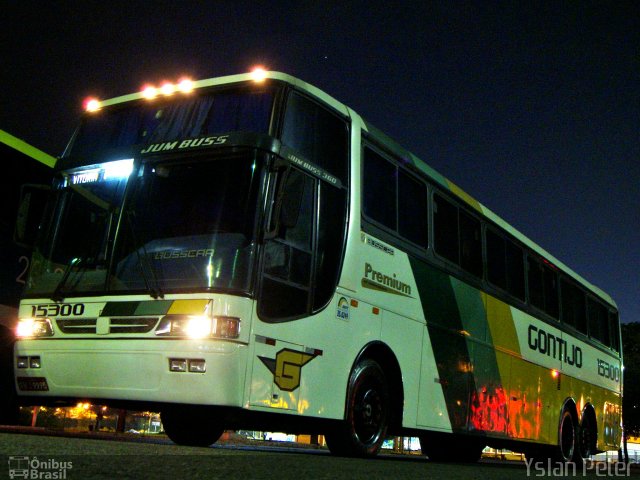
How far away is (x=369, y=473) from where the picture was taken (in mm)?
5430

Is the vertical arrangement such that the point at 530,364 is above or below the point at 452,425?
above

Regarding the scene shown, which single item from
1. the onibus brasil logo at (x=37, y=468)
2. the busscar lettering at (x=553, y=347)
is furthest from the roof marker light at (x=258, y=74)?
the busscar lettering at (x=553, y=347)

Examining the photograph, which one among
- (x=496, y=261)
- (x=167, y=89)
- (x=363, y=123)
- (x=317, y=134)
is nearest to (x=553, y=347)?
(x=496, y=261)

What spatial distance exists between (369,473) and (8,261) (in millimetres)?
4878

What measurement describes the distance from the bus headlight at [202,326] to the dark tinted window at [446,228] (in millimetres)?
4034

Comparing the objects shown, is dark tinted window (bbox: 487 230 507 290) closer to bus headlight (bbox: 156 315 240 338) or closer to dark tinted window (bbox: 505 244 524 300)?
dark tinted window (bbox: 505 244 524 300)

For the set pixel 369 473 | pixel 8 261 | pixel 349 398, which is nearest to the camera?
pixel 369 473

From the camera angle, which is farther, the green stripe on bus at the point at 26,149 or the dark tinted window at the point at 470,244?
the dark tinted window at the point at 470,244

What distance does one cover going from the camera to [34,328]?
7523 millimetres

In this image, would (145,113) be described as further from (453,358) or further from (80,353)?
(453,358)

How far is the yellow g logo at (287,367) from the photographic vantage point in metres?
6.96

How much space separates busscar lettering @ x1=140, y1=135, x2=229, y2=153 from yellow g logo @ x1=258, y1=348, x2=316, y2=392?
6.55 ft

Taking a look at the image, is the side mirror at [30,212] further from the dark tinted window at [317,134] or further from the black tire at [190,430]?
the black tire at [190,430]

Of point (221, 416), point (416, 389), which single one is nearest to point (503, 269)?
point (416, 389)
